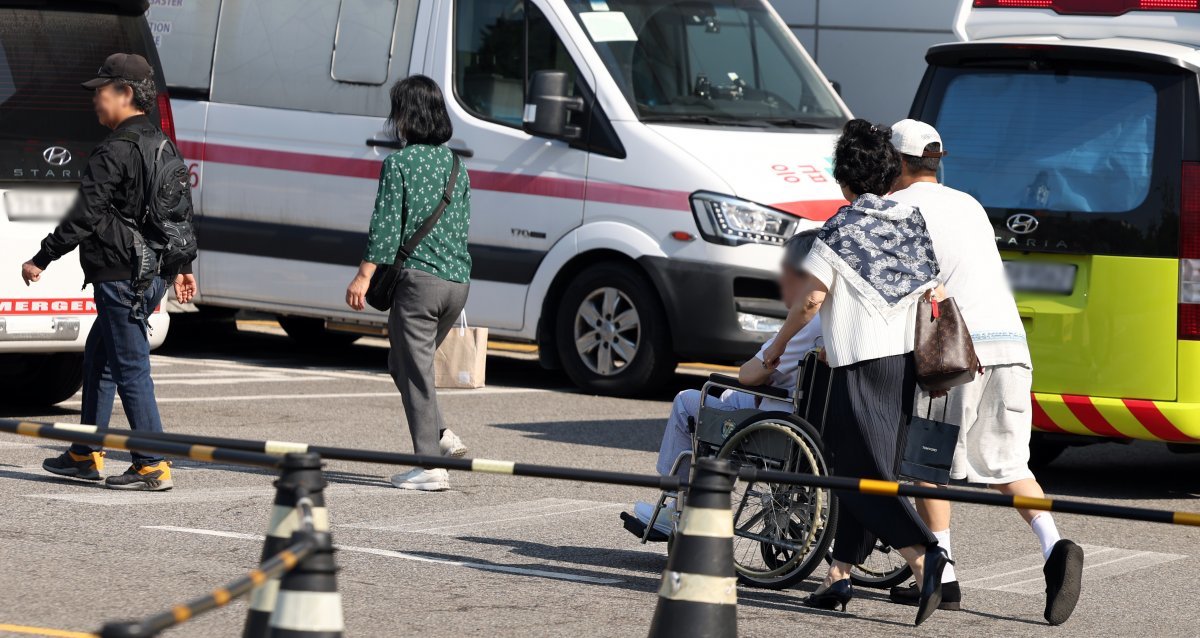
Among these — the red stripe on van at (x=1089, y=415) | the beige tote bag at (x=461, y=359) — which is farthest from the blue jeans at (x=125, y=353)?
the red stripe on van at (x=1089, y=415)

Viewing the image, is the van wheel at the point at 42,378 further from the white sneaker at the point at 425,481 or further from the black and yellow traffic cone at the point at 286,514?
the black and yellow traffic cone at the point at 286,514

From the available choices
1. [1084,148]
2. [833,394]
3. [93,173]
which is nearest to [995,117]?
[1084,148]

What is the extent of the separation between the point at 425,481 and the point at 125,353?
135 centimetres

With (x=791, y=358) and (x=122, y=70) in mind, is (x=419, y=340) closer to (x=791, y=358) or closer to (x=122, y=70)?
(x=122, y=70)

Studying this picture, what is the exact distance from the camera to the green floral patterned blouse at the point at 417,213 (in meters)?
8.07

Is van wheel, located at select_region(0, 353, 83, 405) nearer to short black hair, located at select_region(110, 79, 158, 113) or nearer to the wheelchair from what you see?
short black hair, located at select_region(110, 79, 158, 113)

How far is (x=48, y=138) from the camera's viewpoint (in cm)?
904

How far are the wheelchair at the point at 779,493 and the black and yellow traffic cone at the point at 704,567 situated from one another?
4.71 feet

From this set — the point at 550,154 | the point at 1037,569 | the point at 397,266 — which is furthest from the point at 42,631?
the point at 550,154

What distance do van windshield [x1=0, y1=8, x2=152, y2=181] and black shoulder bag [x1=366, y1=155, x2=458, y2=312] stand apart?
1706 mm

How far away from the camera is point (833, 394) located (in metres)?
6.13

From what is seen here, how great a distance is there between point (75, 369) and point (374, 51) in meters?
3.19

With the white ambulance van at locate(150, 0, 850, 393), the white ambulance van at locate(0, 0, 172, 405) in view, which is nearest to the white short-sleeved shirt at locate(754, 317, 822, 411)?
the white ambulance van at locate(0, 0, 172, 405)

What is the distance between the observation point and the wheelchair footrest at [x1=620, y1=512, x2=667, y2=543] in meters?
6.67
